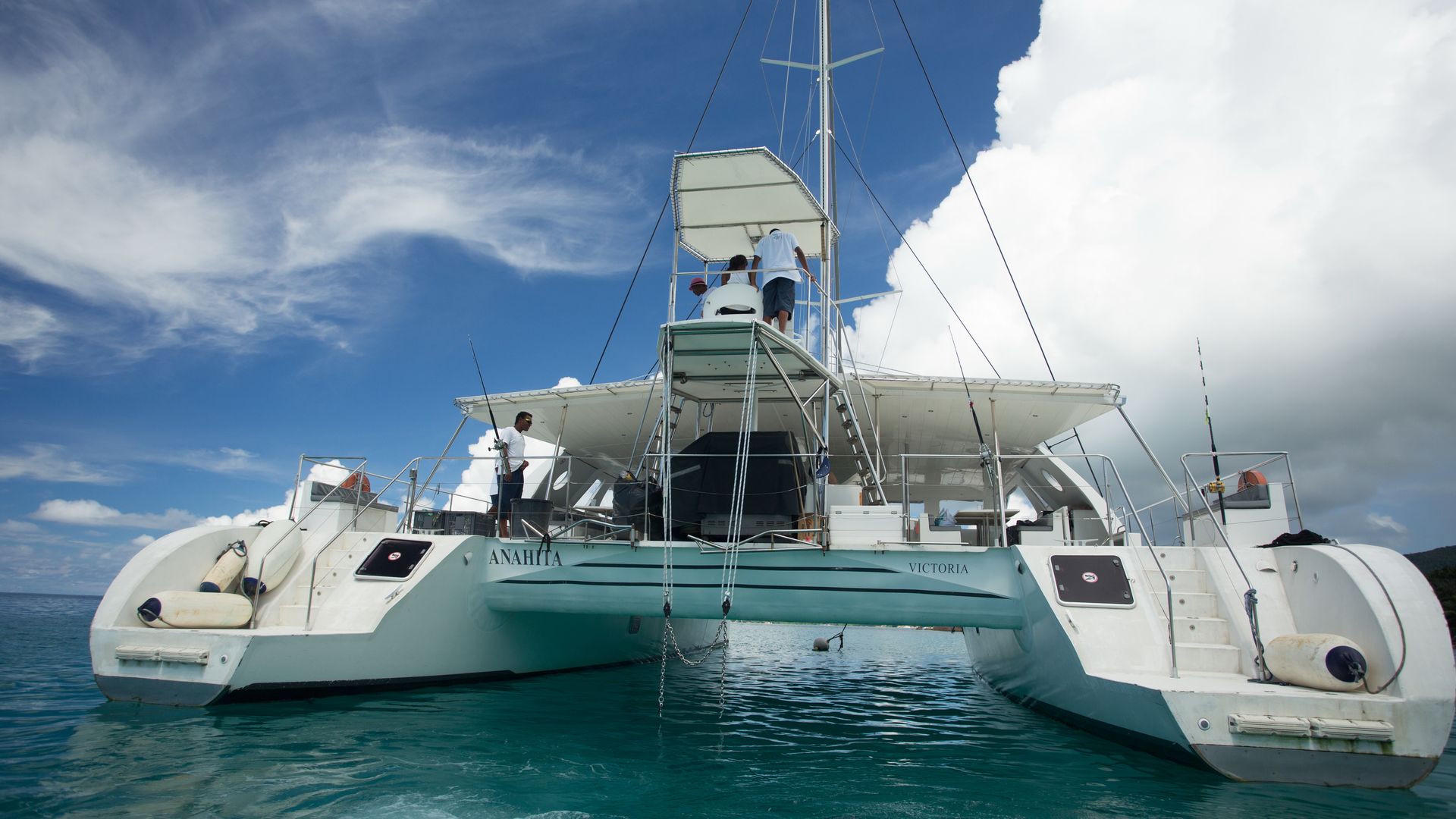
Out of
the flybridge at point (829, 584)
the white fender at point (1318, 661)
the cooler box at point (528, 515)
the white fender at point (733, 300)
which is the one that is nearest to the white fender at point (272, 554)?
the cooler box at point (528, 515)

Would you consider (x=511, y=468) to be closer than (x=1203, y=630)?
No

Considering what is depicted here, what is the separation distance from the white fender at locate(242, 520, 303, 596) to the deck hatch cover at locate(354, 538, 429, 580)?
2.28 ft

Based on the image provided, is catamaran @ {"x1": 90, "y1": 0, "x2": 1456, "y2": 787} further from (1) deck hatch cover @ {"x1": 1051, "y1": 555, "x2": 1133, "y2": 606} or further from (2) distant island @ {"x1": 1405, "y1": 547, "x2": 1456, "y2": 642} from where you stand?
(2) distant island @ {"x1": 1405, "y1": 547, "x2": 1456, "y2": 642}

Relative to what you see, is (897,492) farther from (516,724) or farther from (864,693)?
(516,724)

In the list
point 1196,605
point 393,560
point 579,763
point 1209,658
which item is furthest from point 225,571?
point 1196,605

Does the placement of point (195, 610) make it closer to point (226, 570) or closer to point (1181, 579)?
point (226, 570)

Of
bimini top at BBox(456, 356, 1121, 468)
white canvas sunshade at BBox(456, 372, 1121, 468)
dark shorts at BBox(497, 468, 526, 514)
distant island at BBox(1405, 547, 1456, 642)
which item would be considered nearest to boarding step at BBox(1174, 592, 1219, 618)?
white canvas sunshade at BBox(456, 372, 1121, 468)

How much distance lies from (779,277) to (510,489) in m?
3.92

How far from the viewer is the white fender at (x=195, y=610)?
6.30 m

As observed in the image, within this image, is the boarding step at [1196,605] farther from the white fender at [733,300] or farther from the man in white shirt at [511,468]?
the man in white shirt at [511,468]

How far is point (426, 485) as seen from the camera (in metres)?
8.37

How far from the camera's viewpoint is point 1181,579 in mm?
6242

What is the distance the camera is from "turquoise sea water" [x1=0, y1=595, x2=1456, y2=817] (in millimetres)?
4039

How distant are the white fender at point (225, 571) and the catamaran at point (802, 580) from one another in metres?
0.02
